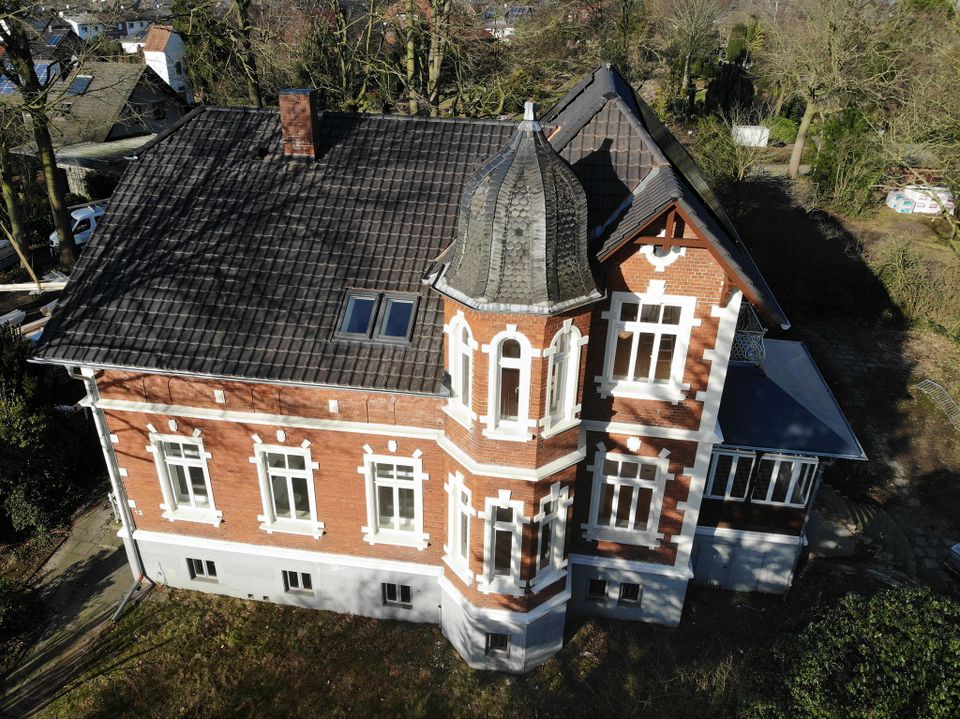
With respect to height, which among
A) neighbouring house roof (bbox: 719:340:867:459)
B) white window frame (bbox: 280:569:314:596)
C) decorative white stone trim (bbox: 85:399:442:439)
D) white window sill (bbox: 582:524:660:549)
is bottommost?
white window frame (bbox: 280:569:314:596)

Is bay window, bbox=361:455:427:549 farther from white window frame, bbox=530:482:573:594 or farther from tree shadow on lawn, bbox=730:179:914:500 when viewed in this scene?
tree shadow on lawn, bbox=730:179:914:500

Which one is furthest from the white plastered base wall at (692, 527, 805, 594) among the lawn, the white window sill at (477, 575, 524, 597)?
the white window sill at (477, 575, 524, 597)

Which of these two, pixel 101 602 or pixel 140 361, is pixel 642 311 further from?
pixel 101 602

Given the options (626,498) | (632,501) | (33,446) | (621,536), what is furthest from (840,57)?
(33,446)

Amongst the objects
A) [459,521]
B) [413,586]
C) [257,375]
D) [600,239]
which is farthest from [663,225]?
[413,586]

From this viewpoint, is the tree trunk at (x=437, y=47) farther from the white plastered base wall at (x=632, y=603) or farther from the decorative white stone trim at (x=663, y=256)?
the white plastered base wall at (x=632, y=603)

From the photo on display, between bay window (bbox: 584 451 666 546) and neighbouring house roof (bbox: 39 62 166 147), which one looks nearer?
bay window (bbox: 584 451 666 546)

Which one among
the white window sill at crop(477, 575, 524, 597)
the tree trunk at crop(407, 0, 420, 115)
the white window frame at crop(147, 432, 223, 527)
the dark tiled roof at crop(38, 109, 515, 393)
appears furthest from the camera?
the tree trunk at crop(407, 0, 420, 115)
